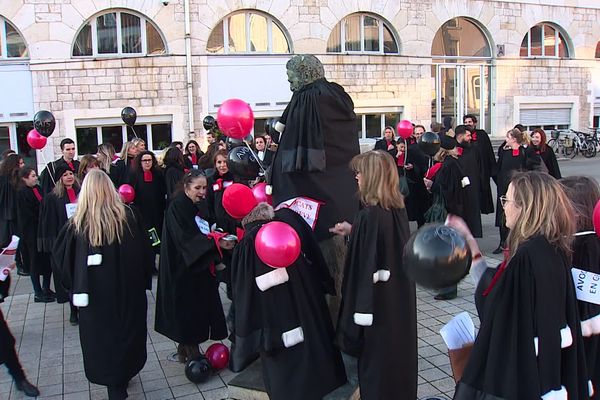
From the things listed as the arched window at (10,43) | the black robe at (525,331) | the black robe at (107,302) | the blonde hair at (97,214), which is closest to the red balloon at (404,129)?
the black robe at (107,302)

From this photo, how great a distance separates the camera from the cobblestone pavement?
4.86m

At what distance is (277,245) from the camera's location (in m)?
3.21

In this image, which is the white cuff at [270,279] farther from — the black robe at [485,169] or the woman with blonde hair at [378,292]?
the black robe at [485,169]

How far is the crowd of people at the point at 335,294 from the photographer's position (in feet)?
8.67

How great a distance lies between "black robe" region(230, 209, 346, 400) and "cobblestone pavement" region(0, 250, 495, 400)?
1.38m

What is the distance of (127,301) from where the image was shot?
457cm

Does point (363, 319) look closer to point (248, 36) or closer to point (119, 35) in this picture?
point (119, 35)

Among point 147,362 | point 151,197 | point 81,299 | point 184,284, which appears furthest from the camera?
point 151,197

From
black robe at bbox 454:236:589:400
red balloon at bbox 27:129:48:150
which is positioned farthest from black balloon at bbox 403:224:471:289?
red balloon at bbox 27:129:48:150

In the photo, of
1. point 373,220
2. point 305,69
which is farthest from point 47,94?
point 373,220

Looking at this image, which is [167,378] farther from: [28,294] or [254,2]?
[254,2]

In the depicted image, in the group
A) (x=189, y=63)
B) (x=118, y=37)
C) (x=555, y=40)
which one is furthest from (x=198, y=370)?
(x=555, y=40)

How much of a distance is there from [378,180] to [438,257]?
4.10 feet

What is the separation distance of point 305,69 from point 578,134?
2324 cm
